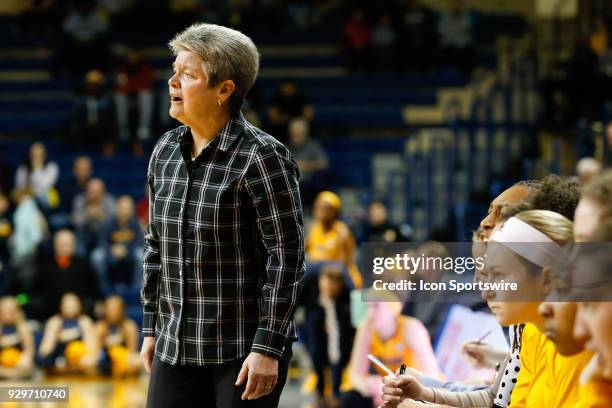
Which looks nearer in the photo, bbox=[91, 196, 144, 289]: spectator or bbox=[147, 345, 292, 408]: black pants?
bbox=[147, 345, 292, 408]: black pants

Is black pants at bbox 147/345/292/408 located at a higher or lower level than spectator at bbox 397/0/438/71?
lower

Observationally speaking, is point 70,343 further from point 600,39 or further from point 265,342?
point 265,342

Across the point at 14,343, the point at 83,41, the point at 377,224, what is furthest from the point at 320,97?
the point at 14,343

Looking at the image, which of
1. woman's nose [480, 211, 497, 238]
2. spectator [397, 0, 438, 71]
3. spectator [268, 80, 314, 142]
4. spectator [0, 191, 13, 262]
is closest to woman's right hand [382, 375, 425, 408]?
woman's nose [480, 211, 497, 238]

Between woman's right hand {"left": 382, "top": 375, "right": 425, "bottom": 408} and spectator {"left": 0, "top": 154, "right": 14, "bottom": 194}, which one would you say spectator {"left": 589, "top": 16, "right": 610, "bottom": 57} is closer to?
spectator {"left": 0, "top": 154, "right": 14, "bottom": 194}

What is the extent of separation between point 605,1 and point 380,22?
244 centimetres

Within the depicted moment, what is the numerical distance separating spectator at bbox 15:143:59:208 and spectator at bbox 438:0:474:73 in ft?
15.5

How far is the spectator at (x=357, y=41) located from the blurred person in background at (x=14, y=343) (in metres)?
5.72

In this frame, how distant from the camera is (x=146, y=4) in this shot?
1420 cm

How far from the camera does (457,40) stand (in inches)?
525

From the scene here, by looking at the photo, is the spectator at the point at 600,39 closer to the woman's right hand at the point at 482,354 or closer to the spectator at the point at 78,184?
the spectator at the point at 78,184

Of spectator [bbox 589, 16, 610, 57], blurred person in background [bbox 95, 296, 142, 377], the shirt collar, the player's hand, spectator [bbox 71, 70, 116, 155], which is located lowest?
blurred person in background [bbox 95, 296, 142, 377]

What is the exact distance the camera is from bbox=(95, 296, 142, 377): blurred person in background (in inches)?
343

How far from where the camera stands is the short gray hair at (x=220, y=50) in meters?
2.95
